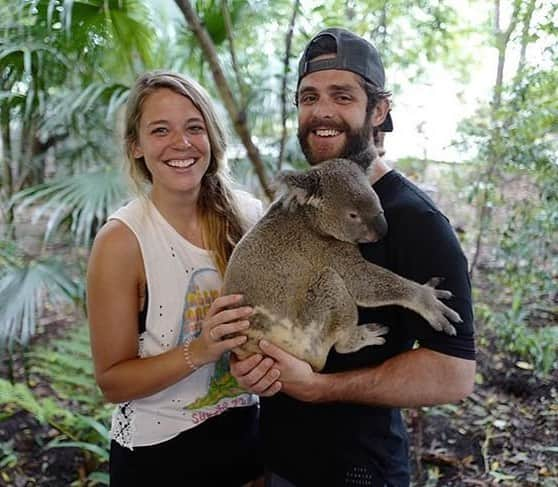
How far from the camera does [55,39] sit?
10.2 ft

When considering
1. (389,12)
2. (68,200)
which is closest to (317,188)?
(68,200)

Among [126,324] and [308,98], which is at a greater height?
[308,98]

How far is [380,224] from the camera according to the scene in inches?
61.6

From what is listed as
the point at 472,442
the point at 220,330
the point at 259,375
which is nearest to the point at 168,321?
the point at 220,330

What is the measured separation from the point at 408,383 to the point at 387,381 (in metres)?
0.06

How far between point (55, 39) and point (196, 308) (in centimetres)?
216

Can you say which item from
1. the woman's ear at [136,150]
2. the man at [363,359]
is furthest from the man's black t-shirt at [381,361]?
the woman's ear at [136,150]

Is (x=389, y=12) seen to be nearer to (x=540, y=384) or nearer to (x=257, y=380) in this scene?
(x=540, y=384)

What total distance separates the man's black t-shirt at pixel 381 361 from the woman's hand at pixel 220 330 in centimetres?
28

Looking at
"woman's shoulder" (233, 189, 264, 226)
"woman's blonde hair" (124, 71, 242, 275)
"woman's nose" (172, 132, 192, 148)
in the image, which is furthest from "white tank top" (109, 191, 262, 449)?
"woman's shoulder" (233, 189, 264, 226)

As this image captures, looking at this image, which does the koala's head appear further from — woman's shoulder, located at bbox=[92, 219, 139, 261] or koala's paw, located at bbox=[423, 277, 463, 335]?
woman's shoulder, located at bbox=[92, 219, 139, 261]

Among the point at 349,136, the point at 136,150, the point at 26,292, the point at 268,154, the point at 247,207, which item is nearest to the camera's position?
the point at 349,136

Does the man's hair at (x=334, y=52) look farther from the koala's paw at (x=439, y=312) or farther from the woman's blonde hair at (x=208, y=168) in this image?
the koala's paw at (x=439, y=312)

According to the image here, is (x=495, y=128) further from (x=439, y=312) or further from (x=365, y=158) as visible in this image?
(x=439, y=312)
